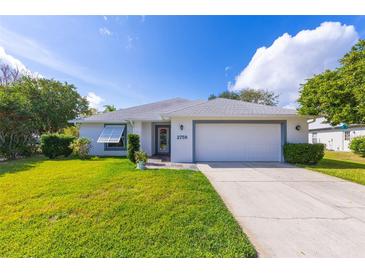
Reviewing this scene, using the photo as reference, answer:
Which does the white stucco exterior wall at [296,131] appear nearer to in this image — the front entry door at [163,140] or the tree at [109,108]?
the front entry door at [163,140]

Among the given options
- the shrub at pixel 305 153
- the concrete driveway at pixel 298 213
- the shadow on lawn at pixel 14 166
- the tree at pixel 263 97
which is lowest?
the concrete driveway at pixel 298 213

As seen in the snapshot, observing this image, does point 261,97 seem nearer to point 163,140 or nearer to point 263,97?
point 263,97

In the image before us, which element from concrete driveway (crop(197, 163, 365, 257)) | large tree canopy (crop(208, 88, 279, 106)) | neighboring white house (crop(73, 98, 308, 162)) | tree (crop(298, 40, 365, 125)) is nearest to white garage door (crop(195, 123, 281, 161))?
neighboring white house (crop(73, 98, 308, 162))

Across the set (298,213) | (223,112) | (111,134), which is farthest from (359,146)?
(111,134)

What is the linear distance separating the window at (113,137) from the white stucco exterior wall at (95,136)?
0.33 meters

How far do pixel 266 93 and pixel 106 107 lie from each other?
34.4 metres

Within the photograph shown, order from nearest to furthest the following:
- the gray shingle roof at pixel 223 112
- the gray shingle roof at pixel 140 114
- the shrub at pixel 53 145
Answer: the gray shingle roof at pixel 223 112, the shrub at pixel 53 145, the gray shingle roof at pixel 140 114

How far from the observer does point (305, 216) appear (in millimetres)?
4031

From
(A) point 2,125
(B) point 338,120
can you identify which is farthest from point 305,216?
(A) point 2,125

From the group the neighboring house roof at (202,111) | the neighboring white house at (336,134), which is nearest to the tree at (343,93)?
the neighboring house roof at (202,111)

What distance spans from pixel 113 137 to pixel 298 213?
40.8ft

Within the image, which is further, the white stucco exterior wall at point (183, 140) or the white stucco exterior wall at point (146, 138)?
the white stucco exterior wall at point (146, 138)

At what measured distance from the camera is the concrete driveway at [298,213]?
2938 mm
